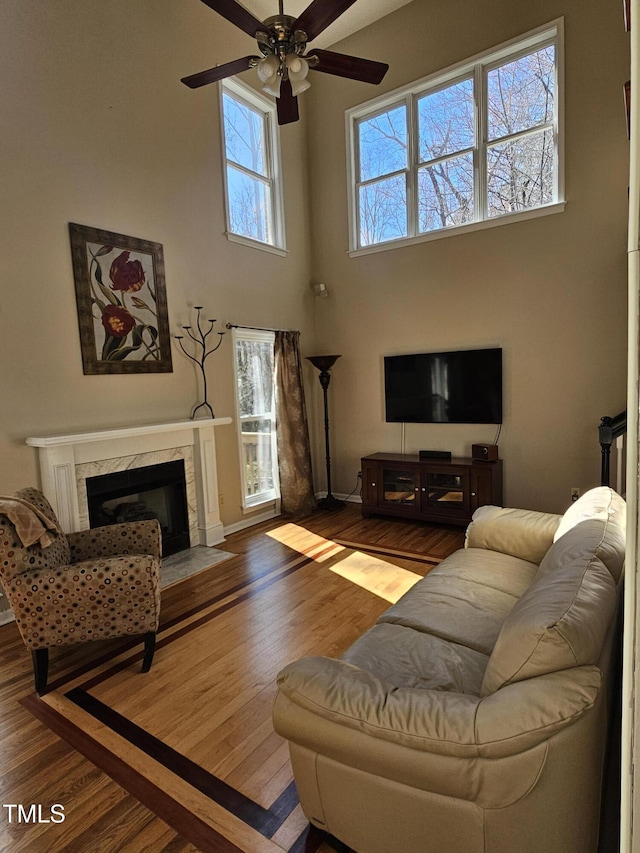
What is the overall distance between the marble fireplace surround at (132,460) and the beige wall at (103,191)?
16 cm

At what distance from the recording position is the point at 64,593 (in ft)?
7.65

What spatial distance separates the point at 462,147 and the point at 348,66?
92.7 inches

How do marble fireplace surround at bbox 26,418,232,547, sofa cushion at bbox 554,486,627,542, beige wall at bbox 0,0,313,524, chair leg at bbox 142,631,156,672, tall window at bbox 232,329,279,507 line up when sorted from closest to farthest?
sofa cushion at bbox 554,486,627,542 → chair leg at bbox 142,631,156,672 → beige wall at bbox 0,0,313,524 → marble fireplace surround at bbox 26,418,232,547 → tall window at bbox 232,329,279,507

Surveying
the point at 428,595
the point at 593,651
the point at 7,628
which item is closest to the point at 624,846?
the point at 593,651

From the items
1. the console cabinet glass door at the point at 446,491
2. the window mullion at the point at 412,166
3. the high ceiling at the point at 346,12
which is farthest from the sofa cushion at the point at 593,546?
the high ceiling at the point at 346,12

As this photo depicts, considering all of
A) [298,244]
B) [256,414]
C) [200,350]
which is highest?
[298,244]

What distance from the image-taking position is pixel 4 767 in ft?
6.36

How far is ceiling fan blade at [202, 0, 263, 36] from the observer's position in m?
2.36

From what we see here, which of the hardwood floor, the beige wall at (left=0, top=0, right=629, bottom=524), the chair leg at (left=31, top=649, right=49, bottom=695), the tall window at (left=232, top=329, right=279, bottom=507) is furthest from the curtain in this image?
the chair leg at (left=31, top=649, right=49, bottom=695)

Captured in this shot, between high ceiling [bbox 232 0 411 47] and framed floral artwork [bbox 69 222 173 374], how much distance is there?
8.99ft

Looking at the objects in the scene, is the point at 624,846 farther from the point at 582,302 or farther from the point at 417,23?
the point at 417,23

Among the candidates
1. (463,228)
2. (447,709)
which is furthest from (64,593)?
(463,228)

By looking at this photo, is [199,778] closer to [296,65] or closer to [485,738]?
[485,738]

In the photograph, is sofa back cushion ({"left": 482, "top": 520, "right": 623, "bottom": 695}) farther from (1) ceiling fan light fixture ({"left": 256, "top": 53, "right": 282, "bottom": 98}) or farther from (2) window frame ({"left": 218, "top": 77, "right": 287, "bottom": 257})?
(2) window frame ({"left": 218, "top": 77, "right": 287, "bottom": 257})
